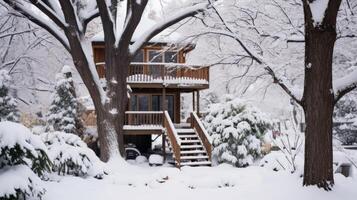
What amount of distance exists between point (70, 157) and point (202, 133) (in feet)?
32.3

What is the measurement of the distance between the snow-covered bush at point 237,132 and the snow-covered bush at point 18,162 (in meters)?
12.8

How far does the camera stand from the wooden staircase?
18355 mm

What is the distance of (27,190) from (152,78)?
50.2ft

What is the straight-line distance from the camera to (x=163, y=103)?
21562mm

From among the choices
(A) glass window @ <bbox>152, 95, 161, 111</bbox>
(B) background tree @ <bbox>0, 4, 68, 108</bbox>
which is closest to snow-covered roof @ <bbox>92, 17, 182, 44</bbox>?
(A) glass window @ <bbox>152, 95, 161, 111</bbox>

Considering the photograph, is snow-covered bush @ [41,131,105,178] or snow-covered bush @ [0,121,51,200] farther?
snow-covered bush @ [41,131,105,178]

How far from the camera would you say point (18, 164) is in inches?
266

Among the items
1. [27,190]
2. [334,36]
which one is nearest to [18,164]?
[27,190]

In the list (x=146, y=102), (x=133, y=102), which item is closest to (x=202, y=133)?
(x=146, y=102)

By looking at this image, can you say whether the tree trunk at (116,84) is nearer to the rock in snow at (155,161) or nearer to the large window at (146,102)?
the rock in snow at (155,161)

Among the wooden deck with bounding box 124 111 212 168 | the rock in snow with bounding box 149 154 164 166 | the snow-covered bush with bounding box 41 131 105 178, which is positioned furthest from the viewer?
the rock in snow with bounding box 149 154 164 166

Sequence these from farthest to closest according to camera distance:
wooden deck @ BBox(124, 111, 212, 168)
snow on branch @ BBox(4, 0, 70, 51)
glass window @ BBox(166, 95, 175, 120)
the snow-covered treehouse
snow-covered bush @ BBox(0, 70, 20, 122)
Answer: glass window @ BBox(166, 95, 175, 120) → snow-covered bush @ BBox(0, 70, 20, 122) → the snow-covered treehouse → wooden deck @ BBox(124, 111, 212, 168) → snow on branch @ BBox(4, 0, 70, 51)

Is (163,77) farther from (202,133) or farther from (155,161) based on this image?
(155,161)

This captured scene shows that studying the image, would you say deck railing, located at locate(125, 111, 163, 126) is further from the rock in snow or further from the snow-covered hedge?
the snow-covered hedge
